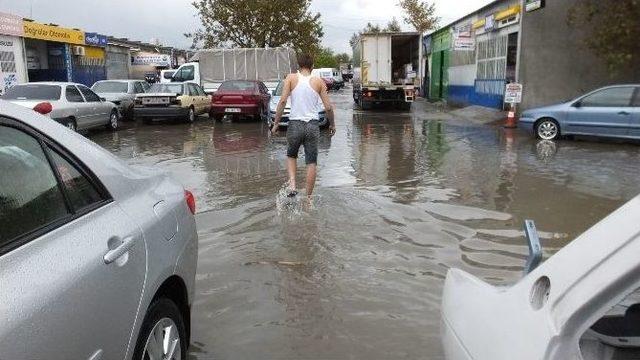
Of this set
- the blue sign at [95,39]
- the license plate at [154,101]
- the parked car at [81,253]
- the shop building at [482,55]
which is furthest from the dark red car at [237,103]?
the blue sign at [95,39]

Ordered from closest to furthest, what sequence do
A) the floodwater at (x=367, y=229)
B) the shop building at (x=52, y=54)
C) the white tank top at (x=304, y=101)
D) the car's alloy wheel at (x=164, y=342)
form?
the car's alloy wheel at (x=164, y=342), the floodwater at (x=367, y=229), the white tank top at (x=304, y=101), the shop building at (x=52, y=54)

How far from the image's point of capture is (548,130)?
14.0m

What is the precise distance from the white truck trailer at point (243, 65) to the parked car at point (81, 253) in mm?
23338

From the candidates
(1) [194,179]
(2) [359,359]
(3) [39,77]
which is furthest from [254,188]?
(3) [39,77]

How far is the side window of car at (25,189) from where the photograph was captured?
2.03 meters

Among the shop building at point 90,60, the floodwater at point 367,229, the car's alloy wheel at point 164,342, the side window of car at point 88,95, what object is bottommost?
the floodwater at point 367,229

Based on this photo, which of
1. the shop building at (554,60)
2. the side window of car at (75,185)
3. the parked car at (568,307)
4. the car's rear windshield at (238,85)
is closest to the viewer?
the parked car at (568,307)

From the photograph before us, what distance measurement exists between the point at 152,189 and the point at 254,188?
538 cm

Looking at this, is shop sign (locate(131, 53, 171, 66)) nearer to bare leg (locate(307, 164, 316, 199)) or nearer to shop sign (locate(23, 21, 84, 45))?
shop sign (locate(23, 21, 84, 45))

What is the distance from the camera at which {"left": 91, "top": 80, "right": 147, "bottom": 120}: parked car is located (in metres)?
20.5

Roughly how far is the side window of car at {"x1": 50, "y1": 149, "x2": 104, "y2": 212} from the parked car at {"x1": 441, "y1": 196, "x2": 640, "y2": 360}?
1.58 meters

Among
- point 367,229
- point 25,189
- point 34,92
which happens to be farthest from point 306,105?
point 34,92

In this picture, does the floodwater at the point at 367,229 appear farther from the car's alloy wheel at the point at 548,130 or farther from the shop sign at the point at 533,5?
the shop sign at the point at 533,5

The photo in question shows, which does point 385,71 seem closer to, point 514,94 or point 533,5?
point 533,5
